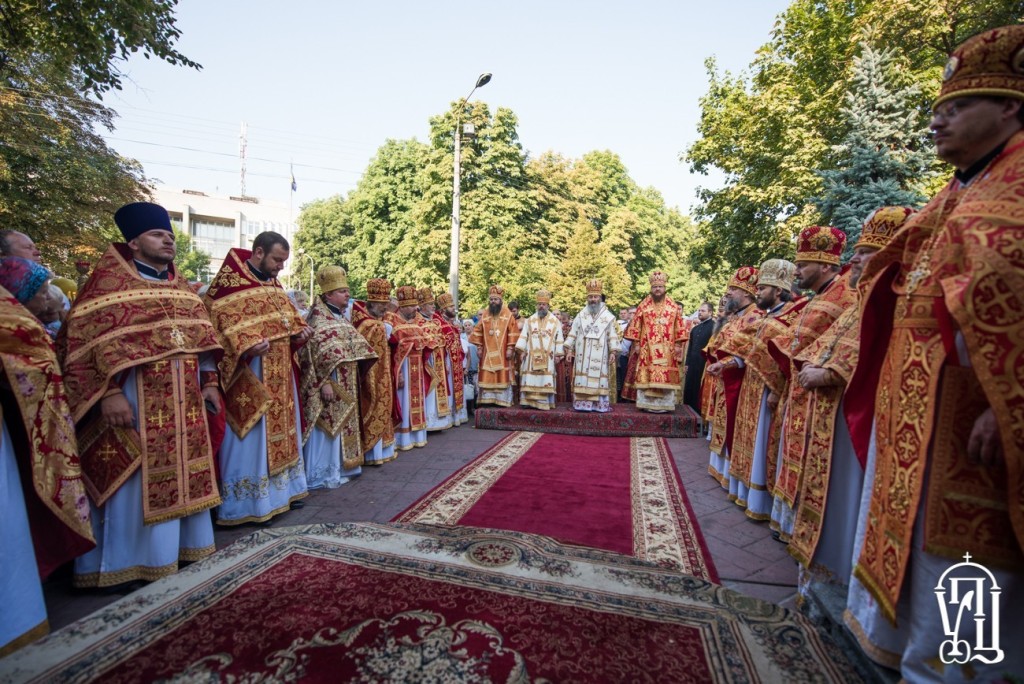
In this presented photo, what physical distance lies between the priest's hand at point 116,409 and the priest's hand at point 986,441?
4081mm

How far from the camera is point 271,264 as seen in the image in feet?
14.2

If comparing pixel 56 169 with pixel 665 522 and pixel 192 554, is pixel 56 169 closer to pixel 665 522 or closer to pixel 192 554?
pixel 192 554

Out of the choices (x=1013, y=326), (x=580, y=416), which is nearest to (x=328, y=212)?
(x=580, y=416)

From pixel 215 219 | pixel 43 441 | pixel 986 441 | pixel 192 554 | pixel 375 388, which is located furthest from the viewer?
pixel 215 219

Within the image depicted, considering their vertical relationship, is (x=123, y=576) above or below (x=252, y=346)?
below

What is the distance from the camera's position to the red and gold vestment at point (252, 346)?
4.03 m

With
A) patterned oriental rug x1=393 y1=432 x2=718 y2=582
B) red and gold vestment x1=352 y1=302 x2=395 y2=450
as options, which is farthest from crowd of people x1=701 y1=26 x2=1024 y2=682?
red and gold vestment x1=352 y1=302 x2=395 y2=450

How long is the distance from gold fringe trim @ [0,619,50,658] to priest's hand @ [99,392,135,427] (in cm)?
105

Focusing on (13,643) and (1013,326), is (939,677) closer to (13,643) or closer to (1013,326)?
(1013,326)

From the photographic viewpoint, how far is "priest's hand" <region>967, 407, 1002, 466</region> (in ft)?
5.34

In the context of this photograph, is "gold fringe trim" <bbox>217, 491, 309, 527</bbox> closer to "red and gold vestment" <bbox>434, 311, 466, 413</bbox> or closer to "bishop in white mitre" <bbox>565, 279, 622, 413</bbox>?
"red and gold vestment" <bbox>434, 311, 466, 413</bbox>

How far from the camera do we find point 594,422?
8.62 m

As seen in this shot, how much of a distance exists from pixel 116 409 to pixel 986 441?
4142 millimetres

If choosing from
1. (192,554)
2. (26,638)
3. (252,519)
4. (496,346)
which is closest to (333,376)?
(252,519)
